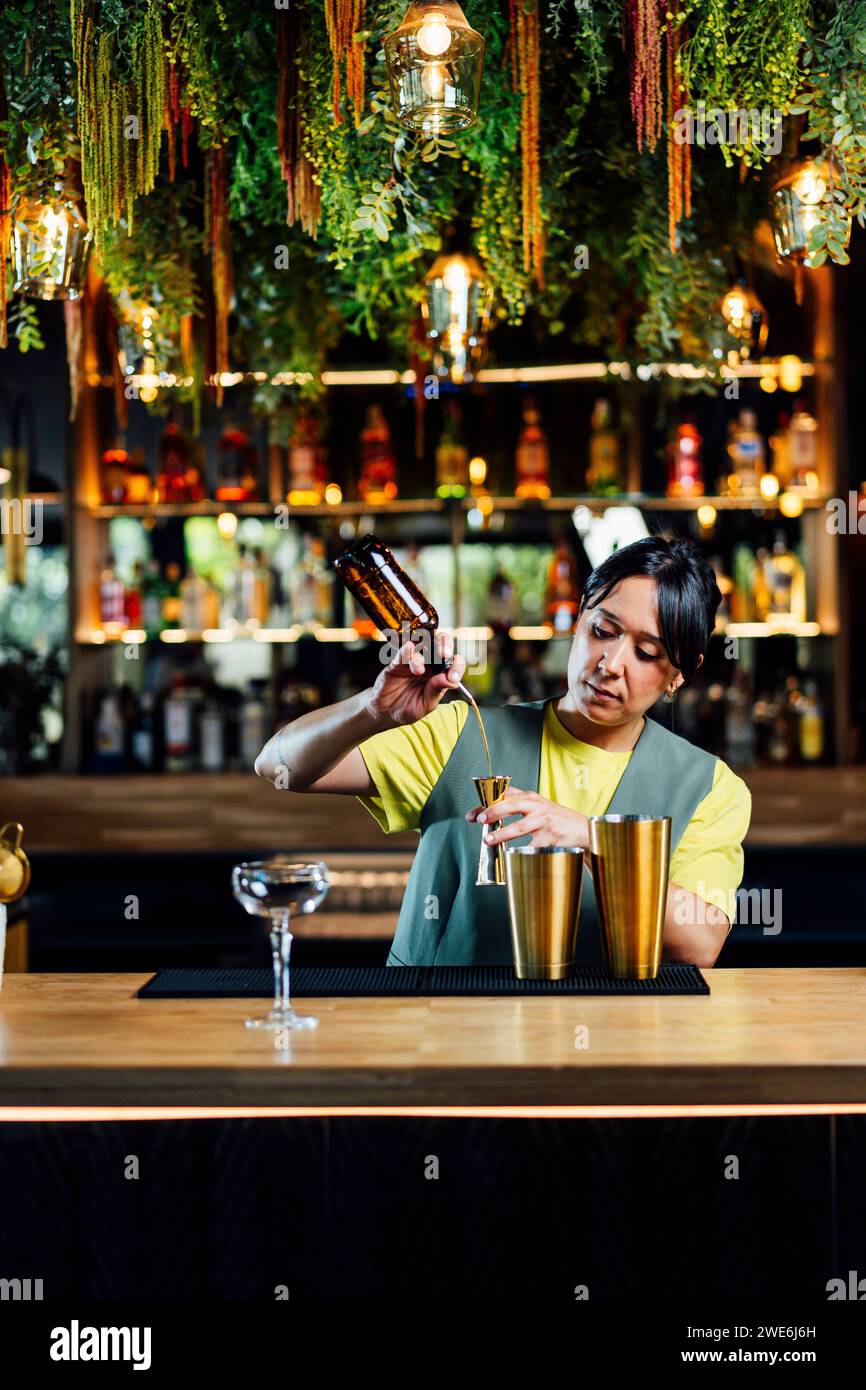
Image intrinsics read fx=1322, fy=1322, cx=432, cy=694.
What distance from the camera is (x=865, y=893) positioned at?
3.78m

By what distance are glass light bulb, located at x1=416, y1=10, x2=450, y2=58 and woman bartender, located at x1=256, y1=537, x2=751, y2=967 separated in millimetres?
732

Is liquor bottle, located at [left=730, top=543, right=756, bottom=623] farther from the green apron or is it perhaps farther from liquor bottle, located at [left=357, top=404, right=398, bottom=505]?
the green apron

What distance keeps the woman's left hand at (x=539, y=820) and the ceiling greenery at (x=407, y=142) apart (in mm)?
904

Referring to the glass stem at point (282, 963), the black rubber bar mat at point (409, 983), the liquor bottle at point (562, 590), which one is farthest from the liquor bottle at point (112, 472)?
the glass stem at point (282, 963)

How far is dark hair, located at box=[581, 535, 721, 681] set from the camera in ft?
6.05

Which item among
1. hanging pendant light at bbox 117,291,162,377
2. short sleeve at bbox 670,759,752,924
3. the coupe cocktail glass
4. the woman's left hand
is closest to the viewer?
the coupe cocktail glass

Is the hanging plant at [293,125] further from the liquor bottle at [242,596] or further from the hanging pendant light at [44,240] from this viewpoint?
the liquor bottle at [242,596]

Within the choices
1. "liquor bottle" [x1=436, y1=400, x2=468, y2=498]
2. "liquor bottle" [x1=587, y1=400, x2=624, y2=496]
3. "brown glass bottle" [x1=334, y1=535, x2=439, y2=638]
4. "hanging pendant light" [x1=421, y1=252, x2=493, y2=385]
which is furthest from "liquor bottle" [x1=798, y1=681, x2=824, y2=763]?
"brown glass bottle" [x1=334, y1=535, x2=439, y2=638]

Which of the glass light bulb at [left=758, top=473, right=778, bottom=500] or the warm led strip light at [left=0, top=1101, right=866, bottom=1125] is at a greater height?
the glass light bulb at [left=758, top=473, right=778, bottom=500]

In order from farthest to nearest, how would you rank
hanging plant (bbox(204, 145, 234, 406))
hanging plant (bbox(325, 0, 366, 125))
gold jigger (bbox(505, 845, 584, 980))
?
hanging plant (bbox(204, 145, 234, 406)) < hanging plant (bbox(325, 0, 366, 125)) < gold jigger (bbox(505, 845, 584, 980))

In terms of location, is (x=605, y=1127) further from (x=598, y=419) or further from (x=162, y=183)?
(x=598, y=419)

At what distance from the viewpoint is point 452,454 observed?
4.14m

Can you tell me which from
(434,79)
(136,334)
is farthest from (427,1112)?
(136,334)
